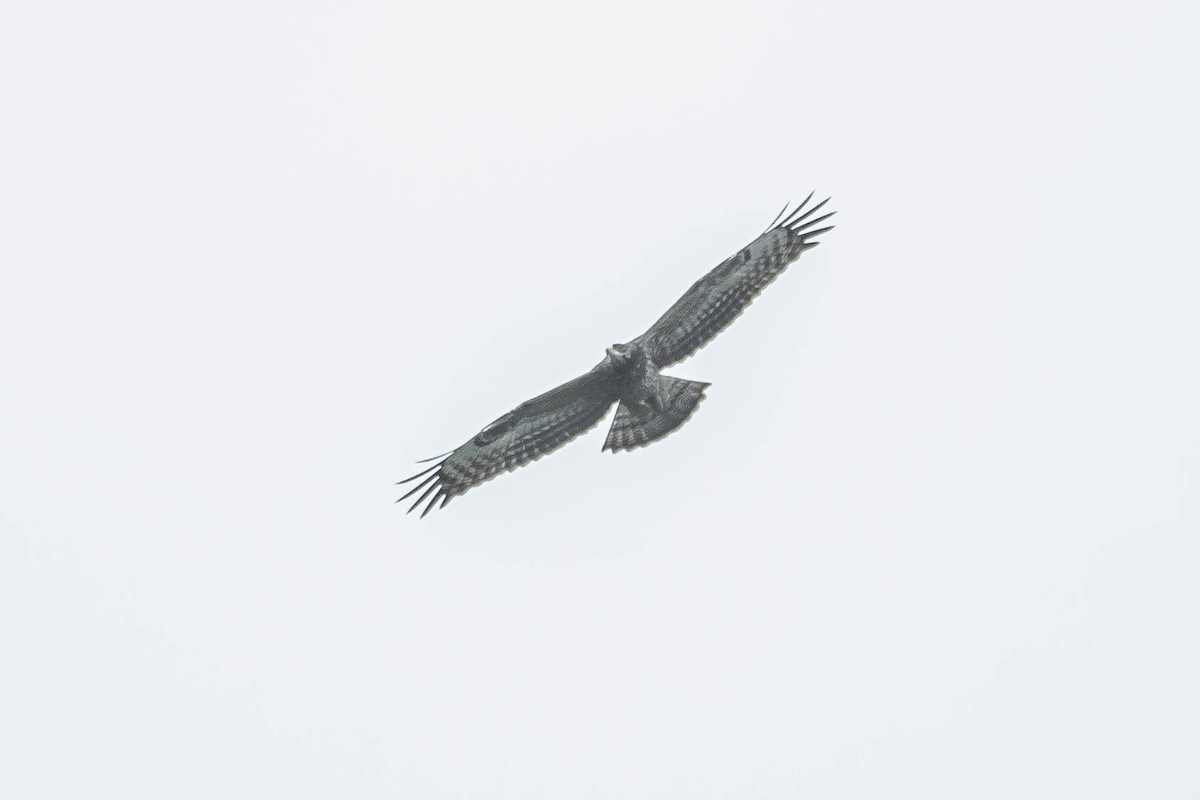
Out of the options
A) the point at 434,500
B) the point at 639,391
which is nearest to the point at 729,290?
the point at 639,391

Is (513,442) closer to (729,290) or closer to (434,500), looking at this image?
(434,500)

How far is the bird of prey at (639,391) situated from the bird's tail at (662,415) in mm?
12

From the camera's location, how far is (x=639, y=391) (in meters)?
21.5

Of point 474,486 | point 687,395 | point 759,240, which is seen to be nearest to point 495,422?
point 474,486

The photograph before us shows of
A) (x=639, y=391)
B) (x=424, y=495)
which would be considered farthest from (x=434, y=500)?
(x=639, y=391)

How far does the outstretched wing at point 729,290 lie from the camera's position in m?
21.3

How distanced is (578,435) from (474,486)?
1.47 metres

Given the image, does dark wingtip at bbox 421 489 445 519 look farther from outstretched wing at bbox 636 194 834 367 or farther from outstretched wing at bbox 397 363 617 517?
outstretched wing at bbox 636 194 834 367

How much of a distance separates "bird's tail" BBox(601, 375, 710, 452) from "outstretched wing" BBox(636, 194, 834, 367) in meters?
0.41

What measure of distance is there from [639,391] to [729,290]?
164 centimetres

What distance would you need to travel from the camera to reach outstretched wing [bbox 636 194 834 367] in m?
21.3

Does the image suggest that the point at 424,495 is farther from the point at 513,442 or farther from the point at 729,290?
the point at 729,290

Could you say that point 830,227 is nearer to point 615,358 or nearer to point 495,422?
point 615,358

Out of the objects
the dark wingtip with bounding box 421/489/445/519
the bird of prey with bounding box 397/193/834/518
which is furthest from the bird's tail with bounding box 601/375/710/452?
the dark wingtip with bounding box 421/489/445/519
